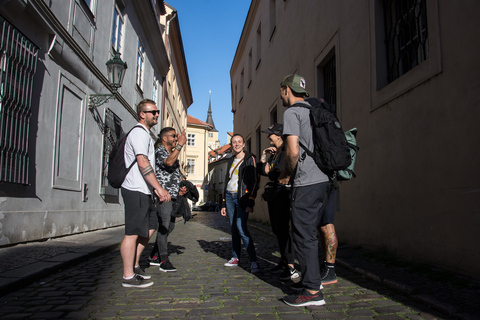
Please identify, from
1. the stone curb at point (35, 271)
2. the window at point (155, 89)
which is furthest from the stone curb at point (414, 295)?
the window at point (155, 89)

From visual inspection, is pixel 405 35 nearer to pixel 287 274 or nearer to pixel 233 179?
pixel 233 179

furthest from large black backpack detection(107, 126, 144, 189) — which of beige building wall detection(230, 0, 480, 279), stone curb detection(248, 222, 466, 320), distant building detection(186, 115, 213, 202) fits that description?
distant building detection(186, 115, 213, 202)

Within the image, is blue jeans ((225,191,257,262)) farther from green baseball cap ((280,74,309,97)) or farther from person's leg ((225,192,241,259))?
green baseball cap ((280,74,309,97))

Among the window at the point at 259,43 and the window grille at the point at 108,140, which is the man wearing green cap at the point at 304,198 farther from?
A: the window at the point at 259,43

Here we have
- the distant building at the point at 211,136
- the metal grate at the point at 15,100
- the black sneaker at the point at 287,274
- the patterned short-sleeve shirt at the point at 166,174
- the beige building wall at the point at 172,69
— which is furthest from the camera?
the distant building at the point at 211,136

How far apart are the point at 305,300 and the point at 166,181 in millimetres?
2411

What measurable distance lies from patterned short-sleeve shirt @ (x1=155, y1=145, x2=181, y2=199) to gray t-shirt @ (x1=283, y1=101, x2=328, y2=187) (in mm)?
2032

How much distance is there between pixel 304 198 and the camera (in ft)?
10.3

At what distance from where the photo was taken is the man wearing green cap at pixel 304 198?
305 cm

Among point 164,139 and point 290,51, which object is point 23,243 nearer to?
point 164,139

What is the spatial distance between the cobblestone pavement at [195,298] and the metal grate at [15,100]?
86.5 inches

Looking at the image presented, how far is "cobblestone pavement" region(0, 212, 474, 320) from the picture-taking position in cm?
286

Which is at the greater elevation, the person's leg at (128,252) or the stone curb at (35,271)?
the person's leg at (128,252)

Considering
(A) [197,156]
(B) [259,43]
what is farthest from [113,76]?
(A) [197,156]
